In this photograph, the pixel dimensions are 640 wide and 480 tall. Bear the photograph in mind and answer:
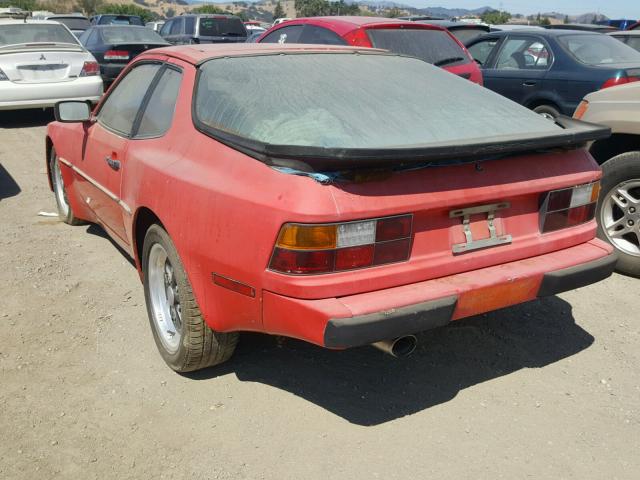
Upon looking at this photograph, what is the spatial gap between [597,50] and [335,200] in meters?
6.90

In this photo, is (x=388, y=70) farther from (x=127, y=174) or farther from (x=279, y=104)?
(x=127, y=174)

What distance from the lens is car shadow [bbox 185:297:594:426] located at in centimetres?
305

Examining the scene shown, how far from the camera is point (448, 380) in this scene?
10.5ft

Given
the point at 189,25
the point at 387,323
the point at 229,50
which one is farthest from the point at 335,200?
the point at 189,25

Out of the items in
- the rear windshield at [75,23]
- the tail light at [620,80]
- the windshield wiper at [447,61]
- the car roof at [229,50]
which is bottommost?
the rear windshield at [75,23]

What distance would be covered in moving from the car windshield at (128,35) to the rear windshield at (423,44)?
286 inches

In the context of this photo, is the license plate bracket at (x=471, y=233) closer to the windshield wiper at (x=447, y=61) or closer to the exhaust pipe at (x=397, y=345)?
the exhaust pipe at (x=397, y=345)

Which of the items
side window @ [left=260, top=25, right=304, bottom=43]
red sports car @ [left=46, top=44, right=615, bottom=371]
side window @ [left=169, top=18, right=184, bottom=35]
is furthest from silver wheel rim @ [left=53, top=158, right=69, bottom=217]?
side window @ [left=169, top=18, right=184, bottom=35]

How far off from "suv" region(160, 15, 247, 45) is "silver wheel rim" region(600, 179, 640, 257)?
12852 millimetres

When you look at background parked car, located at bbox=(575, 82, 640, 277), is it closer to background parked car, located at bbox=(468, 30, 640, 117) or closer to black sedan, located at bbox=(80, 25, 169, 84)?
background parked car, located at bbox=(468, 30, 640, 117)

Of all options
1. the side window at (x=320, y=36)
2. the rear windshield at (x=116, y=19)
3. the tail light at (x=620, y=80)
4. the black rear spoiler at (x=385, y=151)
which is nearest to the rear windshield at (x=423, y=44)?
the side window at (x=320, y=36)

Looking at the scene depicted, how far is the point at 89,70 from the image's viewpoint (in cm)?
967

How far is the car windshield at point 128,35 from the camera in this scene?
12617 millimetres

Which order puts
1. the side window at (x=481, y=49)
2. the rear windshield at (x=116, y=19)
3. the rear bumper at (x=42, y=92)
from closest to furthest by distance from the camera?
the rear bumper at (x=42, y=92)
the side window at (x=481, y=49)
the rear windshield at (x=116, y=19)
